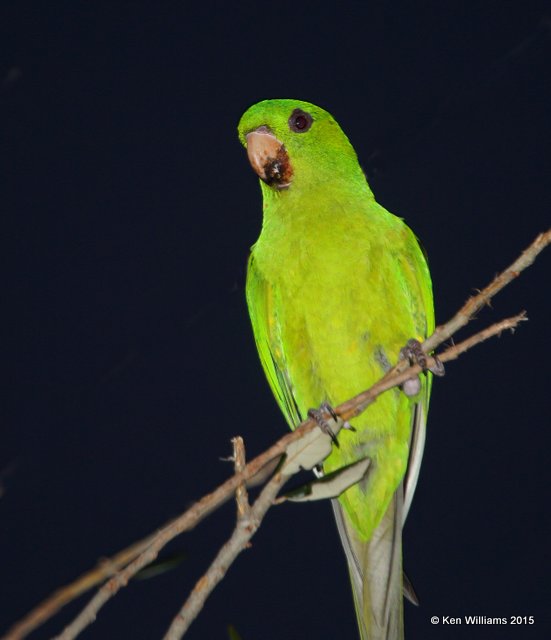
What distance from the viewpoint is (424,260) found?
1.18 m

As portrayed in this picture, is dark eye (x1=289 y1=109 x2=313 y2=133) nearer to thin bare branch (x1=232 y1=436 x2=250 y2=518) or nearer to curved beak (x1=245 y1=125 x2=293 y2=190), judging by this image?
curved beak (x1=245 y1=125 x2=293 y2=190)

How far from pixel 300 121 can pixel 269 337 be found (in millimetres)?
379

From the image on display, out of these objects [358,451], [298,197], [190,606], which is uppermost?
[298,197]

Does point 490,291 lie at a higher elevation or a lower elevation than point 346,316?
lower

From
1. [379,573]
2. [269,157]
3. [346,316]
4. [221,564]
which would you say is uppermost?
[269,157]

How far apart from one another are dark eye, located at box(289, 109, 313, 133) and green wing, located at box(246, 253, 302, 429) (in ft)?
0.77

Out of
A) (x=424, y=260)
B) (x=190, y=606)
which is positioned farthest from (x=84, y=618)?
(x=424, y=260)

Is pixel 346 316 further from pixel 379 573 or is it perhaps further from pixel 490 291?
pixel 490 291

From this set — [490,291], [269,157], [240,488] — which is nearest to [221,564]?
[240,488]

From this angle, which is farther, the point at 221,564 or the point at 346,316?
the point at 346,316

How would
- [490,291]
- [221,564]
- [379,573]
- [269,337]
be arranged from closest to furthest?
[221,564] < [490,291] < [379,573] < [269,337]

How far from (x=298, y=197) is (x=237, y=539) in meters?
0.83

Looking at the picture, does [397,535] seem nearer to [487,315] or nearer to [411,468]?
[411,468]

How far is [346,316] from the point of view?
3.55 feet
